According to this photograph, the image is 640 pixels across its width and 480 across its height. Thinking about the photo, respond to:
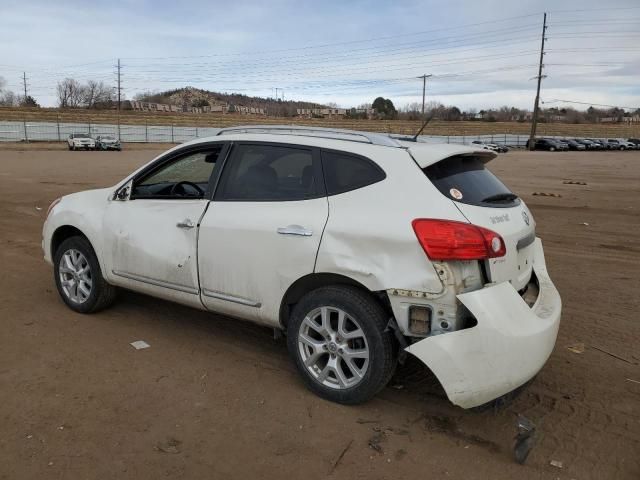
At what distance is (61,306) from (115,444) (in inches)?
106

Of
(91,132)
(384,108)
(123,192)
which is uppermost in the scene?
(384,108)

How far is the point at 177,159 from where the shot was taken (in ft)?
15.1

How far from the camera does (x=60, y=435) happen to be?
320 cm

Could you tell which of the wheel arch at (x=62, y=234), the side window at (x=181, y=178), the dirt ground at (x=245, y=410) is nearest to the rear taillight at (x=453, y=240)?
the dirt ground at (x=245, y=410)

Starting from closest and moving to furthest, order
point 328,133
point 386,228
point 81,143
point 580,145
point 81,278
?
point 386,228 < point 328,133 < point 81,278 < point 81,143 < point 580,145

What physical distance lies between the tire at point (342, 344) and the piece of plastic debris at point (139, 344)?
4.63ft

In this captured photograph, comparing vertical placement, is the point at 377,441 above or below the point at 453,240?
below

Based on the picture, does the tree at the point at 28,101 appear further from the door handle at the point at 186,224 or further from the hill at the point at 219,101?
the door handle at the point at 186,224

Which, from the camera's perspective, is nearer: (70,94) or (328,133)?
(328,133)

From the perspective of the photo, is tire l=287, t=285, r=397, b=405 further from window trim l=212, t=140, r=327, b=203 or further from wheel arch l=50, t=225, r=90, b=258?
wheel arch l=50, t=225, r=90, b=258

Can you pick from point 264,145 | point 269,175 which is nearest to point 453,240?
point 269,175

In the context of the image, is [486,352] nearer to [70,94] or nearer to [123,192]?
[123,192]

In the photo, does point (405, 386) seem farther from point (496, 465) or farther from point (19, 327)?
point (19, 327)

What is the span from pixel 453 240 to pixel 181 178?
260cm
